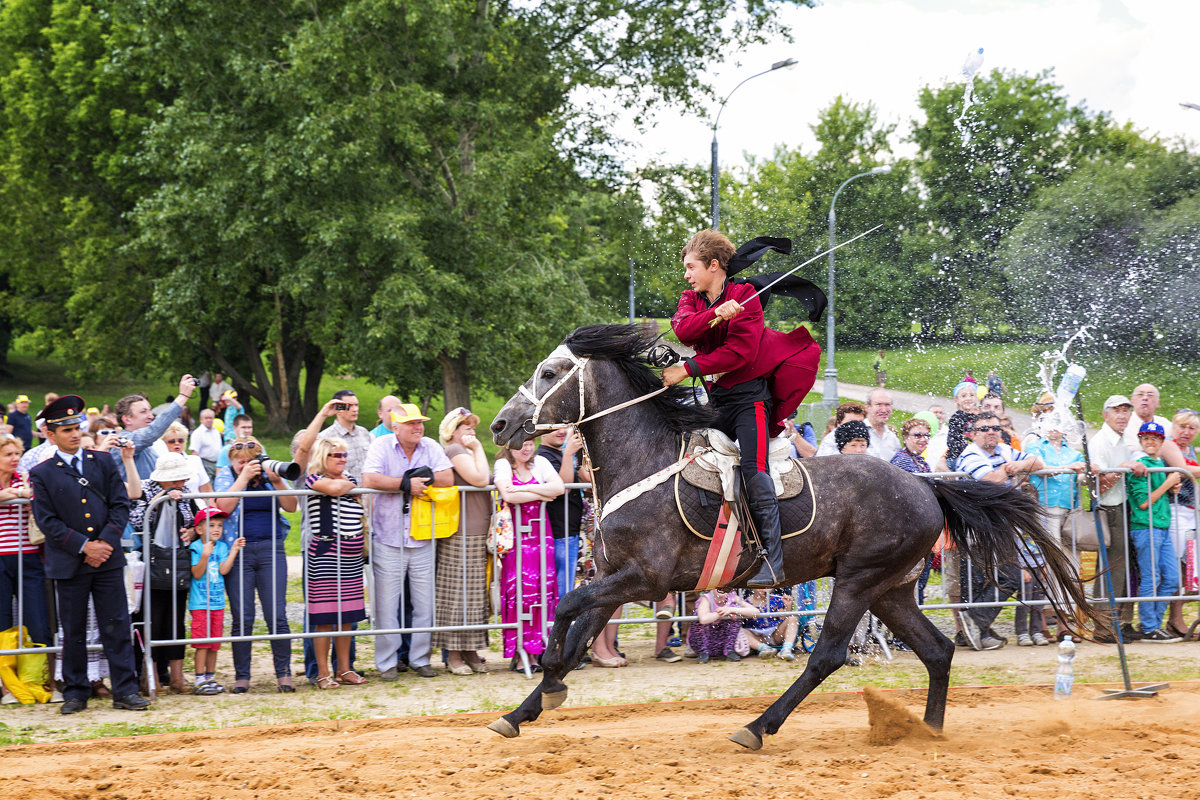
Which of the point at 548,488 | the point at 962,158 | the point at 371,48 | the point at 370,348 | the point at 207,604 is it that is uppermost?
the point at 371,48

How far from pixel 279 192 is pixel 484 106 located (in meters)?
4.52

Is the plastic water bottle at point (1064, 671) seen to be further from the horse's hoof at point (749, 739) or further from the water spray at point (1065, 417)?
the horse's hoof at point (749, 739)

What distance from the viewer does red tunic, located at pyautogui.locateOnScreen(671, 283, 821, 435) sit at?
5734mm

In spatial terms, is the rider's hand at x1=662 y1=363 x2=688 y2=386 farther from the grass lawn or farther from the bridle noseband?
the grass lawn

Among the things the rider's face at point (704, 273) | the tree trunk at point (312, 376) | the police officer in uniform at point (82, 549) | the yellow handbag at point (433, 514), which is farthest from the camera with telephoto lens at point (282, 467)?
the tree trunk at point (312, 376)

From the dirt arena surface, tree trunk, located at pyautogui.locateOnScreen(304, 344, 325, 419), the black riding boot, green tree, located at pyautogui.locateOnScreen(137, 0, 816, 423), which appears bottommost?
the dirt arena surface

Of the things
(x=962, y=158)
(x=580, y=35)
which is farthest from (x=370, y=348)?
(x=962, y=158)

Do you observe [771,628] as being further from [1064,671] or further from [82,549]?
[82,549]

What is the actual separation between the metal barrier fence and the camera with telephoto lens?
1.00ft

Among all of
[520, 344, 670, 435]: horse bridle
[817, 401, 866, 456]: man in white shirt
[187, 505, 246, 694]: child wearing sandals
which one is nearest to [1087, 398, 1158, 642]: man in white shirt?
[817, 401, 866, 456]: man in white shirt

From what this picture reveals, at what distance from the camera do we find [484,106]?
20.7 metres

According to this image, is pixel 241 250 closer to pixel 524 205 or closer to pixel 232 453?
pixel 524 205

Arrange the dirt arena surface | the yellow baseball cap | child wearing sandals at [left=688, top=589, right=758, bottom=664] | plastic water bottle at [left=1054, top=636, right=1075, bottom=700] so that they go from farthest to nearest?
child wearing sandals at [left=688, top=589, right=758, bottom=664], the yellow baseball cap, plastic water bottle at [left=1054, top=636, right=1075, bottom=700], the dirt arena surface

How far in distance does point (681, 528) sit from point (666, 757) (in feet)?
4.14
